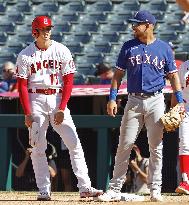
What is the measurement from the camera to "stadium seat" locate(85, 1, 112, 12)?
1466 cm

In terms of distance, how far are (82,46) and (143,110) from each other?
7.11 m

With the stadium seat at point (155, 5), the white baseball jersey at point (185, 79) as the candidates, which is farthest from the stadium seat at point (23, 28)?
the white baseball jersey at point (185, 79)

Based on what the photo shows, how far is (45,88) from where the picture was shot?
703 cm

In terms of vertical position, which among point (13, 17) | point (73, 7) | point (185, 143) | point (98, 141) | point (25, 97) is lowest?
point (98, 141)

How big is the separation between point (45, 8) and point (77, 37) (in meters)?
1.36

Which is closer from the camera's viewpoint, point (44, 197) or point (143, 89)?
point (143, 89)

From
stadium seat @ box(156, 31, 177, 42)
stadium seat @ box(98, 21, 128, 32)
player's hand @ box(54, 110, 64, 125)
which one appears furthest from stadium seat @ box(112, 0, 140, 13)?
player's hand @ box(54, 110, 64, 125)

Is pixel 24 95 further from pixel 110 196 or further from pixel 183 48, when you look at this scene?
pixel 183 48

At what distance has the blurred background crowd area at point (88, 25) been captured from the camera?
43.9 feet

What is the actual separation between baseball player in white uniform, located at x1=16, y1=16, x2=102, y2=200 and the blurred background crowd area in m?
5.54

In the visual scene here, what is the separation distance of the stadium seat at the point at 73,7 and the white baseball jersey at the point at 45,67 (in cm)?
780

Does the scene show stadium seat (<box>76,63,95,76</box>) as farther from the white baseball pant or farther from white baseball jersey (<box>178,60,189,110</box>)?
the white baseball pant

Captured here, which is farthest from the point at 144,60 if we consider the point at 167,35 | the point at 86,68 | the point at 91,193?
the point at 167,35

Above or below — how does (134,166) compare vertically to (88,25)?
below
